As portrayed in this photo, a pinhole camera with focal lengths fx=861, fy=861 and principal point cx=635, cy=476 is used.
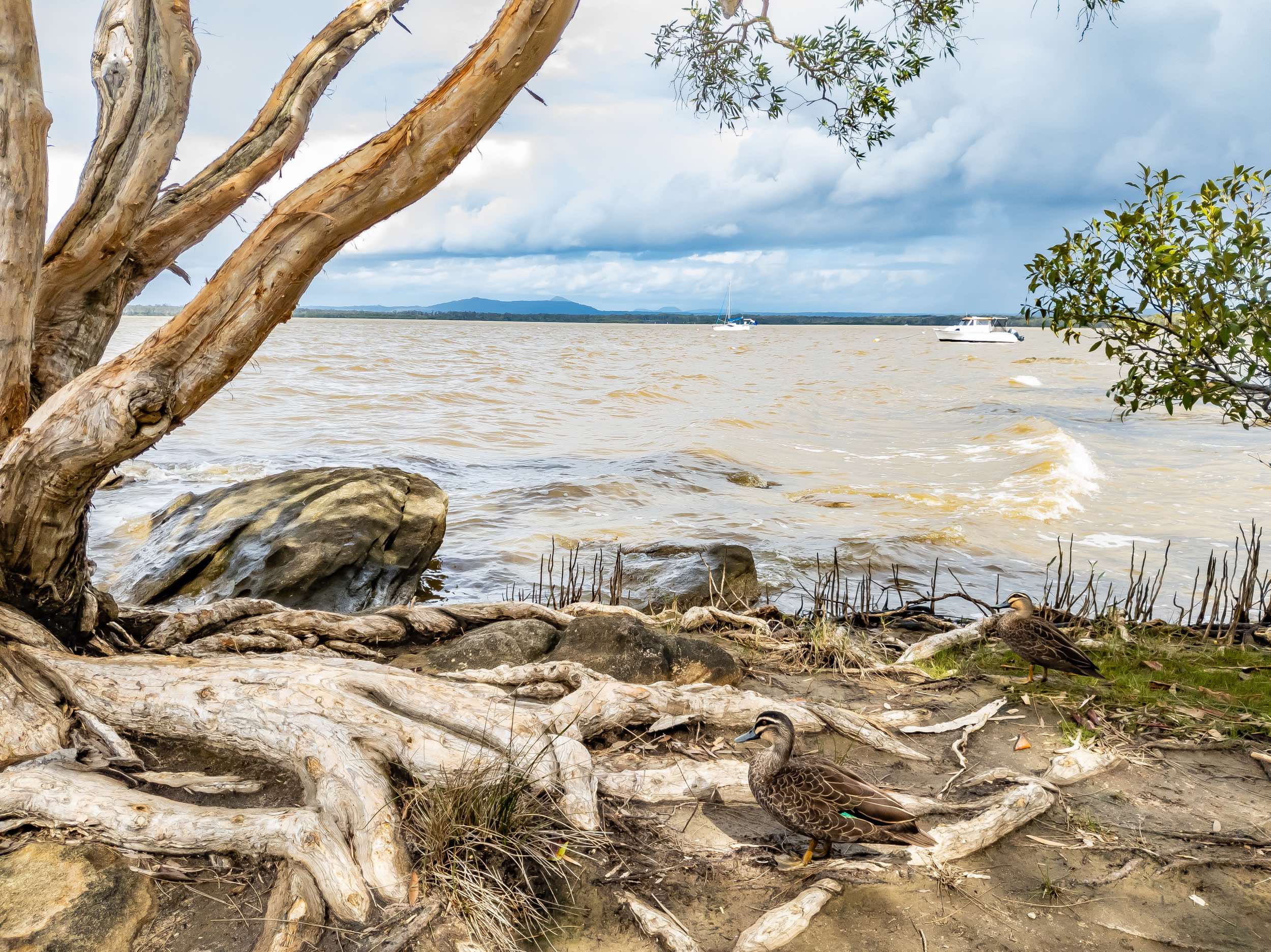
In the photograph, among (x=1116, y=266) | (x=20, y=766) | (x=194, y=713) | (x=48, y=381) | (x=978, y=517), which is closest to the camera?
(x=20, y=766)

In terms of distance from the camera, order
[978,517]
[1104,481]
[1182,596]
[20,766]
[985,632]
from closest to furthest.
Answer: [20,766], [985,632], [1182,596], [978,517], [1104,481]

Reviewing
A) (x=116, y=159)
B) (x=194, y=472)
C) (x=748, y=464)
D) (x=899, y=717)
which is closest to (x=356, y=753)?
(x=899, y=717)

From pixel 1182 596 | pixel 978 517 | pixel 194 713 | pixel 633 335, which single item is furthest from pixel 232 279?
pixel 633 335

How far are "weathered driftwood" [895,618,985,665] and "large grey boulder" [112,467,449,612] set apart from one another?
516cm

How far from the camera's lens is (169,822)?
3.54m

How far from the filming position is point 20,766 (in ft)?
12.3

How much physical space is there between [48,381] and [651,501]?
11095 millimetres

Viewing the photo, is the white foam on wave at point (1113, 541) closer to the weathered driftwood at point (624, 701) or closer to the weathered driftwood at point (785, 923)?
the weathered driftwood at point (624, 701)

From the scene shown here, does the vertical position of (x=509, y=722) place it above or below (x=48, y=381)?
below

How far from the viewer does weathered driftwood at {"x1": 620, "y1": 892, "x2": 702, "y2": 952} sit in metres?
3.20

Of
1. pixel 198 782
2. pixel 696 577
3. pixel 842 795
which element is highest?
pixel 842 795

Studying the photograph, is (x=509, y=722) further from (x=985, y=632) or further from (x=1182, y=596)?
(x=1182, y=596)

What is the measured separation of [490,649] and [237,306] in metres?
2.80

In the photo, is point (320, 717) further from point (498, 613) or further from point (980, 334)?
point (980, 334)
